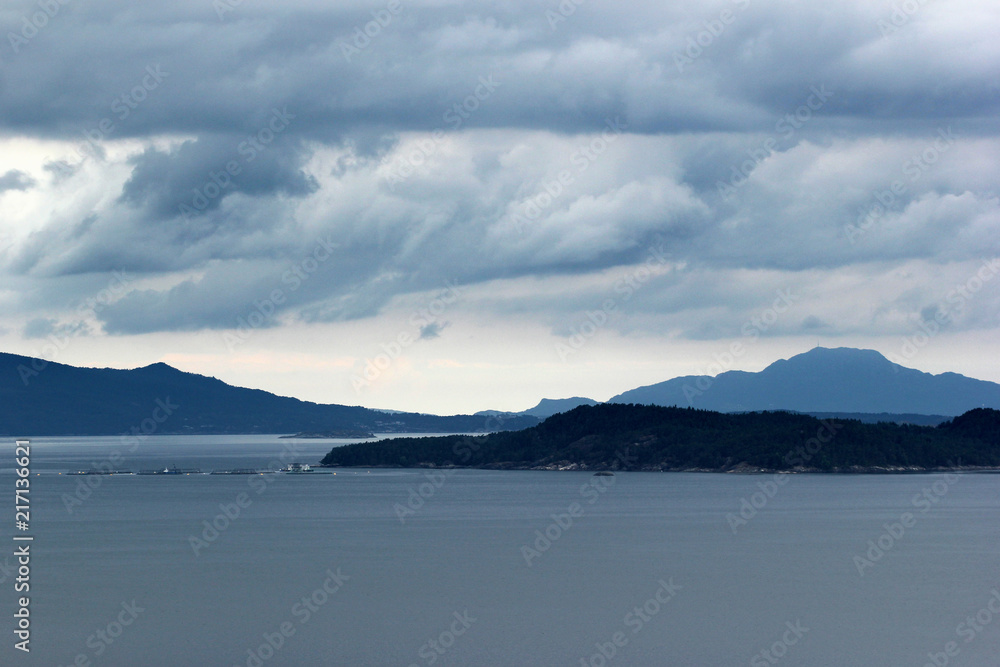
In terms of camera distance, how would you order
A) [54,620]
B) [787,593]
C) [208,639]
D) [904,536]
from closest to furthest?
1. [208,639]
2. [54,620]
3. [787,593]
4. [904,536]

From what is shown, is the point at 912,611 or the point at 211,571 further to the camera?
the point at 211,571

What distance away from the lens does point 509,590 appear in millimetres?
94125

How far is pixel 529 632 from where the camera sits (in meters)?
77.5

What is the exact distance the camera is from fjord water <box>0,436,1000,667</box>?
72188mm

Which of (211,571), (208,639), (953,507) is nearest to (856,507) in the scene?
(953,507)

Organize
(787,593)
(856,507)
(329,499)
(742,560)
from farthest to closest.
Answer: (329,499) → (856,507) → (742,560) → (787,593)

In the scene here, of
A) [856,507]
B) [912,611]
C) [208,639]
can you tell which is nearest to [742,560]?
[912,611]

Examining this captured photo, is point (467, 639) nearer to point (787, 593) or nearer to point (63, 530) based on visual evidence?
point (787, 593)

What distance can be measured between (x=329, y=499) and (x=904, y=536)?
95151 mm

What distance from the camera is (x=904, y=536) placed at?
449ft

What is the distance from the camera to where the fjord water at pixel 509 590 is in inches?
2842

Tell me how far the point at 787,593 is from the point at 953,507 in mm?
100460

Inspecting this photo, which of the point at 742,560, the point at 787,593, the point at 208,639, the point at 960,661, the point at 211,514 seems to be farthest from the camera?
the point at 211,514

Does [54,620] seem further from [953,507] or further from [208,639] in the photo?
[953,507]
